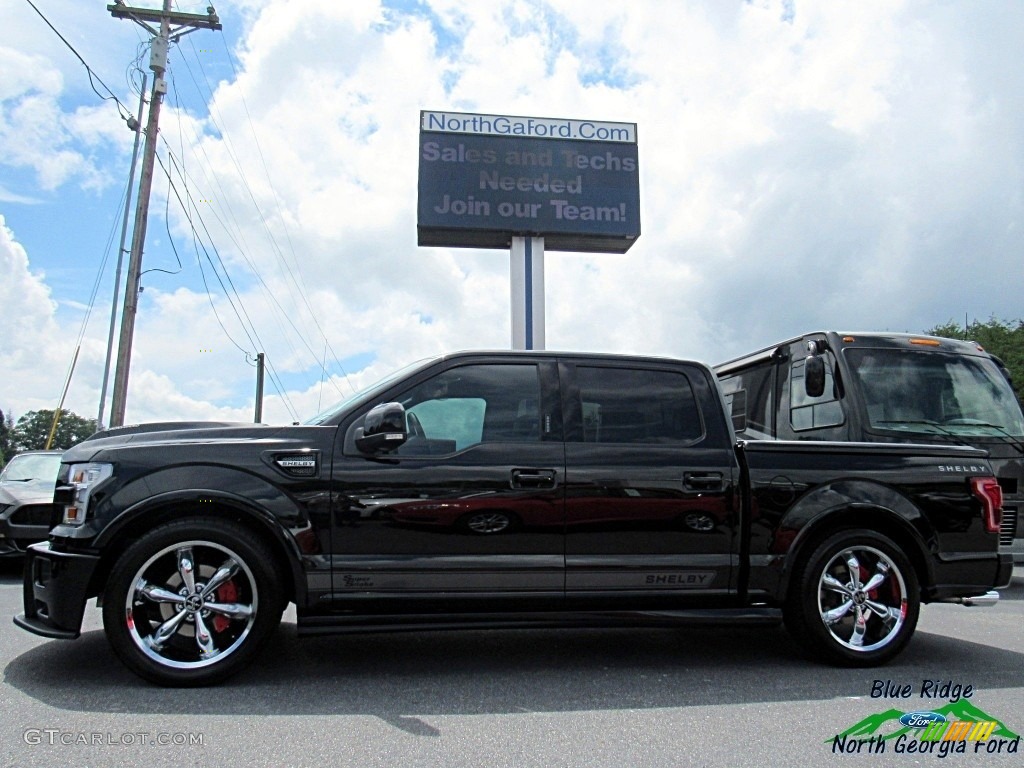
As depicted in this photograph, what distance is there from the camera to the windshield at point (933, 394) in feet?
26.5

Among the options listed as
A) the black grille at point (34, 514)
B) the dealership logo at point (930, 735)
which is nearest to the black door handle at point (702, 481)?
the dealership logo at point (930, 735)

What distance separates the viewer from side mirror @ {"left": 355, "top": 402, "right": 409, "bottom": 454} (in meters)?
4.32

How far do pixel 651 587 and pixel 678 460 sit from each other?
0.72 metres

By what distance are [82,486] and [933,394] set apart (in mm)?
7444

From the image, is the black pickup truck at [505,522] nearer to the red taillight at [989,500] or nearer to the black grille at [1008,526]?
the red taillight at [989,500]

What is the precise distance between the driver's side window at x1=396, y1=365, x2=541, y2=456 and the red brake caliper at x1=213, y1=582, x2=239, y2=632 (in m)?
1.18

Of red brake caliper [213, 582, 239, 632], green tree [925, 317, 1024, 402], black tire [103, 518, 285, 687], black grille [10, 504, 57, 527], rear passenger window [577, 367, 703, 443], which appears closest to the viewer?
black tire [103, 518, 285, 687]

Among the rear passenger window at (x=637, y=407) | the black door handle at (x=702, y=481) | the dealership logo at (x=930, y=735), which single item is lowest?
the dealership logo at (x=930, y=735)

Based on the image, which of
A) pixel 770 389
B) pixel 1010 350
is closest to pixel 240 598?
pixel 770 389

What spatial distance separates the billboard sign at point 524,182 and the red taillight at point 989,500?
50.5 feet

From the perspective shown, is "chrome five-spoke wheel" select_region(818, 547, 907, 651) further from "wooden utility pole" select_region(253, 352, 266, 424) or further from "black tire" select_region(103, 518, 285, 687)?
"wooden utility pole" select_region(253, 352, 266, 424)

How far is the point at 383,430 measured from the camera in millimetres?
4328

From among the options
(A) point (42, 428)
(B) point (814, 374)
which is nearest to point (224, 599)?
(B) point (814, 374)

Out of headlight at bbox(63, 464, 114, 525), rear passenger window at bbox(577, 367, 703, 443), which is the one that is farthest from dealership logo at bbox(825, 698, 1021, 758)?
headlight at bbox(63, 464, 114, 525)
